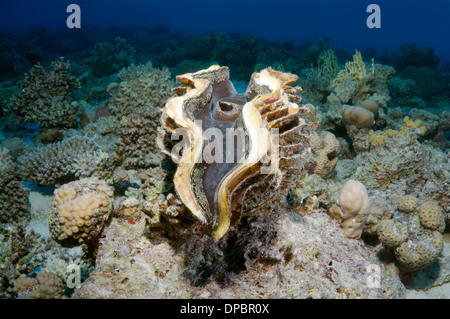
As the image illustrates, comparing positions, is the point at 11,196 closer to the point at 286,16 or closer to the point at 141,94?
the point at 141,94

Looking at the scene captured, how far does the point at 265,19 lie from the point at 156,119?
259 feet

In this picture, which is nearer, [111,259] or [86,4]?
[111,259]

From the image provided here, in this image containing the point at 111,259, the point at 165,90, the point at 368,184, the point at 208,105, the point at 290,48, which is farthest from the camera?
the point at 290,48

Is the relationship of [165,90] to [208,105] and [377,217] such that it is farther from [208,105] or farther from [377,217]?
[377,217]

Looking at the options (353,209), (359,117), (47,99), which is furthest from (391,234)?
(47,99)

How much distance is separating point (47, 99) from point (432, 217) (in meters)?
7.46

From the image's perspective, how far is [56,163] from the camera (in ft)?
12.4

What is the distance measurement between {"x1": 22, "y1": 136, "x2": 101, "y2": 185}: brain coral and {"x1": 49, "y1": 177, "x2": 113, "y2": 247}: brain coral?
161cm

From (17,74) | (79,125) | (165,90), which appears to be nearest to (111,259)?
(165,90)

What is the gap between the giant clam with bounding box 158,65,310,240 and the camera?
1.45m

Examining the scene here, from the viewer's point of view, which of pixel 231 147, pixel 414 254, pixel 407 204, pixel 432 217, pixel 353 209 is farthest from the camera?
pixel 407 204

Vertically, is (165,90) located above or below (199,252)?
above

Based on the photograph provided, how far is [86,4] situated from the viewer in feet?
224

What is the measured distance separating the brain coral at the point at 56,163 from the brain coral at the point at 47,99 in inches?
58.1
